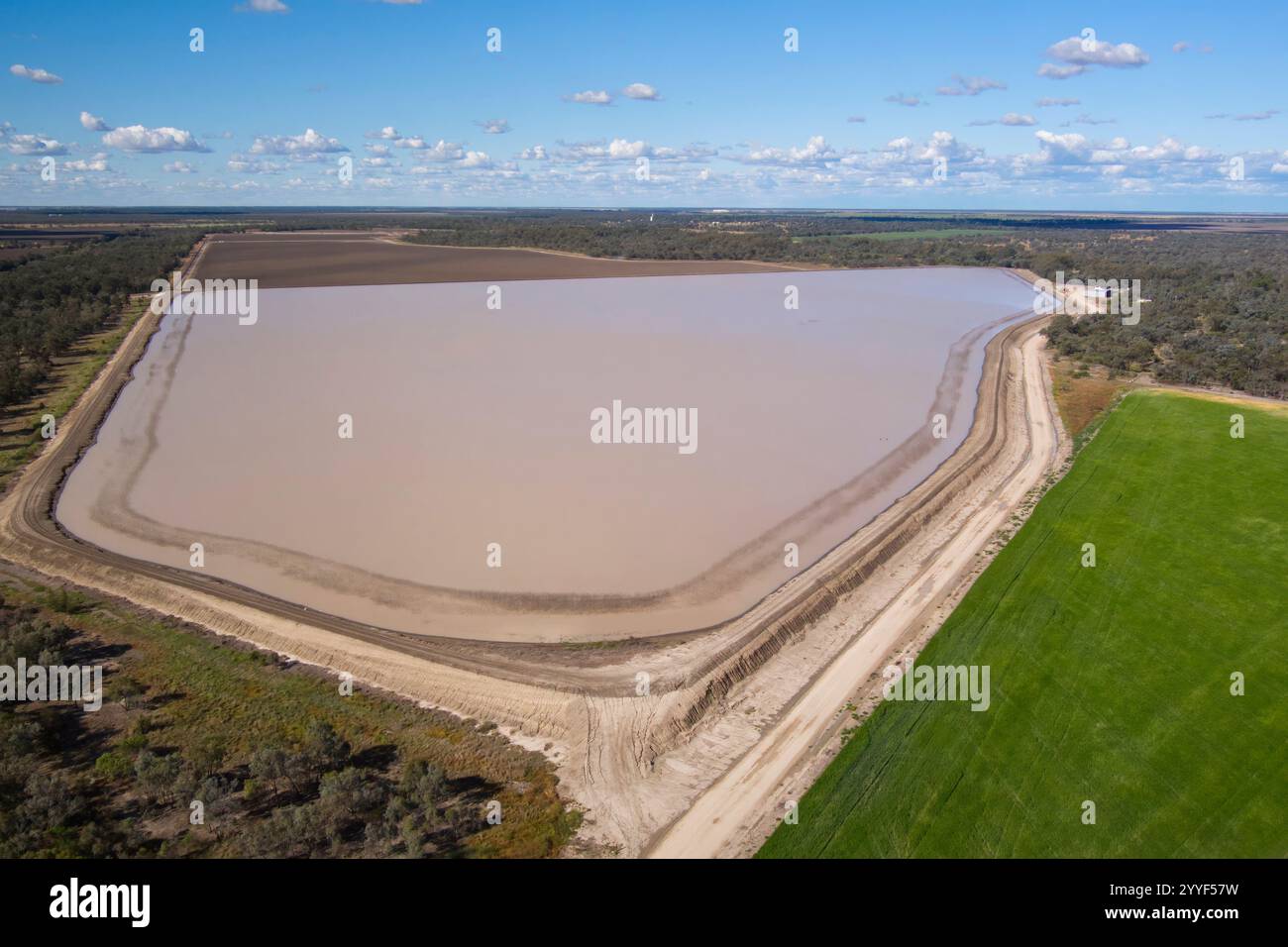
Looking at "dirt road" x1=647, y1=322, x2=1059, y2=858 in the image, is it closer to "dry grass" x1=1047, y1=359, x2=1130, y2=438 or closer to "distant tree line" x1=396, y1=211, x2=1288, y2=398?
"dry grass" x1=1047, y1=359, x2=1130, y2=438

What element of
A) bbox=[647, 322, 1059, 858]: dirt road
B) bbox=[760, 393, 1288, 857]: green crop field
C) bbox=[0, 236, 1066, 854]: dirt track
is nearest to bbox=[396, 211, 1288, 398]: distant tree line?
bbox=[760, 393, 1288, 857]: green crop field

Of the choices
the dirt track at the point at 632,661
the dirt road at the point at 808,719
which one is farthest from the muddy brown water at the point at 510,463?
the dirt road at the point at 808,719

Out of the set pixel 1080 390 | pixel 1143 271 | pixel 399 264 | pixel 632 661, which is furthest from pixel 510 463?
pixel 1143 271

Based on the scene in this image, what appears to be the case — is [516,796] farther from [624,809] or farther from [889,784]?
[889,784]

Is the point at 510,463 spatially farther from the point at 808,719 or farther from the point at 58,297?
the point at 58,297

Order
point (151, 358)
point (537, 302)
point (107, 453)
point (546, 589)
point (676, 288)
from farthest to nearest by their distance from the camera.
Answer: point (676, 288), point (537, 302), point (151, 358), point (107, 453), point (546, 589)

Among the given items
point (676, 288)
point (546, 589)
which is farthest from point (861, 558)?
point (676, 288)

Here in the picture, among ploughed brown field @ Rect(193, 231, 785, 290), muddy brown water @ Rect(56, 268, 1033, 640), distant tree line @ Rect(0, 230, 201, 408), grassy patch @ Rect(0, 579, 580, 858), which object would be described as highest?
ploughed brown field @ Rect(193, 231, 785, 290)
